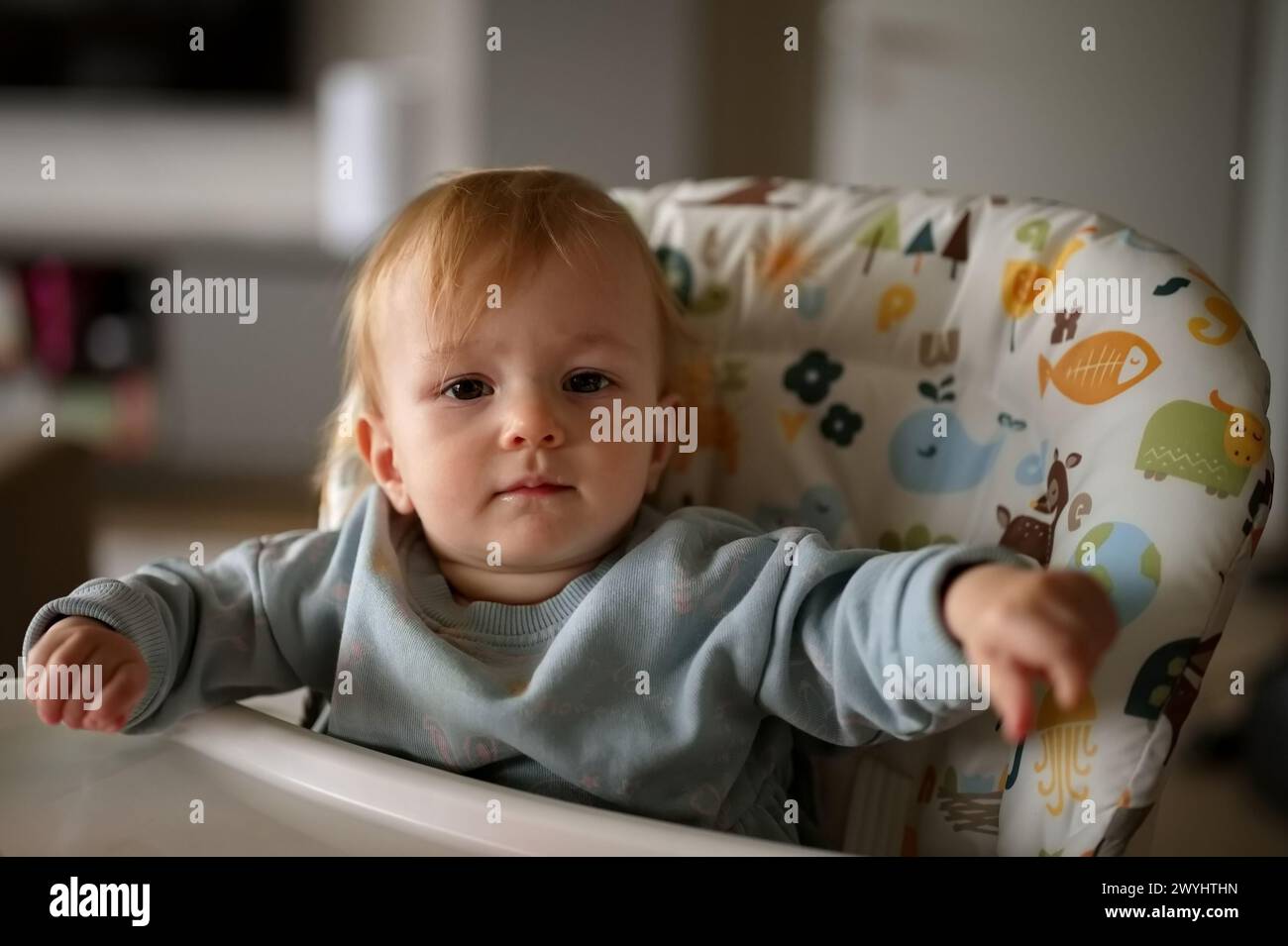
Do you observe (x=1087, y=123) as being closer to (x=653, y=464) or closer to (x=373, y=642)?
(x=653, y=464)

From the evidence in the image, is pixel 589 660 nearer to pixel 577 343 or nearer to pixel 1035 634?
pixel 577 343

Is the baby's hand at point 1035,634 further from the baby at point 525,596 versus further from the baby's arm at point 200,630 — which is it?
the baby's arm at point 200,630

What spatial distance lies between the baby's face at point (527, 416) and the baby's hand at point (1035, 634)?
29cm

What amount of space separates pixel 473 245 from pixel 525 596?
9.5 inches

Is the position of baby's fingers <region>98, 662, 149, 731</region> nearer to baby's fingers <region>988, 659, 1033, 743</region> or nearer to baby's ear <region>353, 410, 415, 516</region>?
baby's ear <region>353, 410, 415, 516</region>

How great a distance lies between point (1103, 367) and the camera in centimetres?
84

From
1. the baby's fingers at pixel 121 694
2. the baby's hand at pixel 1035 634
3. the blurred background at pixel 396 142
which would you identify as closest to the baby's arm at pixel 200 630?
the baby's fingers at pixel 121 694

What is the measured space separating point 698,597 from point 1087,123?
2.19 m

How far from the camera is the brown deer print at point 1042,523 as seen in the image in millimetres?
841

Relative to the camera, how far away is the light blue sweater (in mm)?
794

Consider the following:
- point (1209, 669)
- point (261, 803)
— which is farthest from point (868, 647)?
point (1209, 669)

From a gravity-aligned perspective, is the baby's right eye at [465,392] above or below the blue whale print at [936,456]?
above

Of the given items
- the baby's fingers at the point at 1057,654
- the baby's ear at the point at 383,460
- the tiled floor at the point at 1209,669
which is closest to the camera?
the baby's fingers at the point at 1057,654

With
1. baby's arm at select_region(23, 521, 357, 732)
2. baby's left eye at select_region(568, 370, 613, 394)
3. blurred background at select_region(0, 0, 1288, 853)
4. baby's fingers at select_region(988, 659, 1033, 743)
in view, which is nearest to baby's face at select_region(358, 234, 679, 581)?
baby's left eye at select_region(568, 370, 613, 394)
